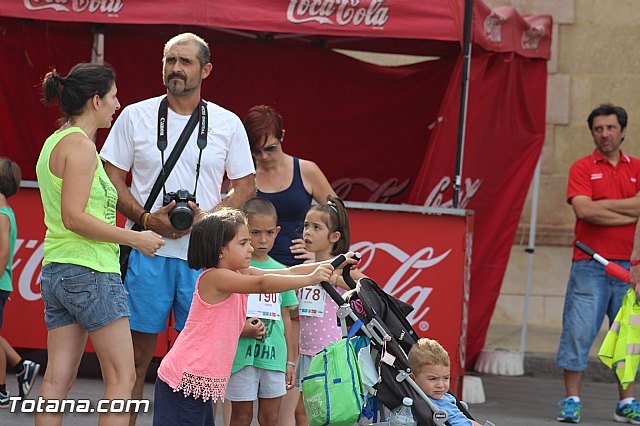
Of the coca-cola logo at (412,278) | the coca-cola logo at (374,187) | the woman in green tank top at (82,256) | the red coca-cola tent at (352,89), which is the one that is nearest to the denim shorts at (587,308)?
the coca-cola logo at (412,278)

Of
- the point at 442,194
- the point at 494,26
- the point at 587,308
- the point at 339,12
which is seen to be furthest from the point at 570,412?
the point at 339,12

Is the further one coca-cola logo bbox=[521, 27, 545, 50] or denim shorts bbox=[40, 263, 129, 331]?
coca-cola logo bbox=[521, 27, 545, 50]

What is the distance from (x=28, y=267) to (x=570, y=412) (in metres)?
3.81

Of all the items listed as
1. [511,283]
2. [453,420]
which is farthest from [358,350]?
[511,283]

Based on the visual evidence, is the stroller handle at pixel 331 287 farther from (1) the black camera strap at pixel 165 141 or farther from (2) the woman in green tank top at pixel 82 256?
(1) the black camera strap at pixel 165 141

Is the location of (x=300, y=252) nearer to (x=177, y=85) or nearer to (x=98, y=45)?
(x=177, y=85)

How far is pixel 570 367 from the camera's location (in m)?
8.31

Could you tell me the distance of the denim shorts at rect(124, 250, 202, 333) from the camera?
19.5 ft

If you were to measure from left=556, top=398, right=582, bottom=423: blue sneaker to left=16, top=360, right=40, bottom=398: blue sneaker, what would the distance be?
134 inches

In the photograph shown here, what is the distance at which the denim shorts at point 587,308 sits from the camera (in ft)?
27.3

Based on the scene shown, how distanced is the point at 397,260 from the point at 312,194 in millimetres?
1735

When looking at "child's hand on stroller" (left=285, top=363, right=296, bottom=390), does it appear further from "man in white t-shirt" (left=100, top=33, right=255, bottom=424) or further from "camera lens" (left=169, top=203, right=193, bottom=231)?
"camera lens" (left=169, top=203, right=193, bottom=231)

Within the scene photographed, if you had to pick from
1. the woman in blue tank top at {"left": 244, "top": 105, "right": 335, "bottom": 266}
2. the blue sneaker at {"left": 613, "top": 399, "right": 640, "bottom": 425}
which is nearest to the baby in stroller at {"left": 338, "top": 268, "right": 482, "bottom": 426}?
the woman in blue tank top at {"left": 244, "top": 105, "right": 335, "bottom": 266}

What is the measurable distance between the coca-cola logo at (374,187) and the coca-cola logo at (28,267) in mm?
3073
